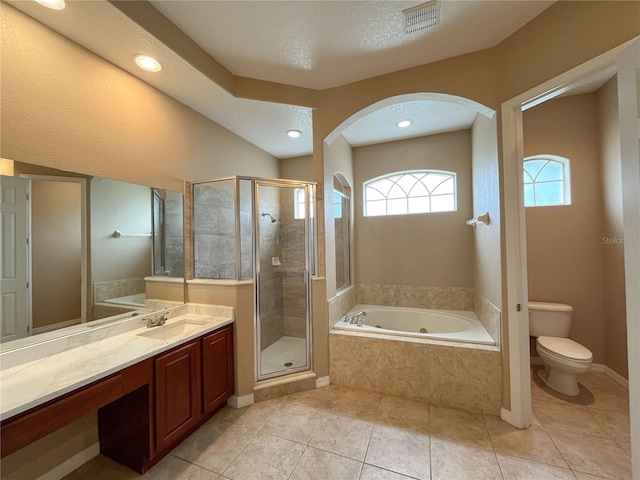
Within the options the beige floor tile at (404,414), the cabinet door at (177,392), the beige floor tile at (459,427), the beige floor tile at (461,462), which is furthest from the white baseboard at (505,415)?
the cabinet door at (177,392)

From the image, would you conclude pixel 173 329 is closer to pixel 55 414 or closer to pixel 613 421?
pixel 55 414

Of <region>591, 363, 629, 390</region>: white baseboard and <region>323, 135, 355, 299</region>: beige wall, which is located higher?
<region>323, 135, 355, 299</region>: beige wall

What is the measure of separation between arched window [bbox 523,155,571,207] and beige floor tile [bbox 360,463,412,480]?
9.19ft

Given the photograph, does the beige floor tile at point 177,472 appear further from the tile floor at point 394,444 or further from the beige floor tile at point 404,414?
the beige floor tile at point 404,414

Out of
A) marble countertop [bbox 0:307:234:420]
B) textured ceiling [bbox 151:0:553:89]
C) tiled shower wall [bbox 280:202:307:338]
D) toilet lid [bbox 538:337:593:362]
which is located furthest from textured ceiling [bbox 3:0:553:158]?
toilet lid [bbox 538:337:593:362]

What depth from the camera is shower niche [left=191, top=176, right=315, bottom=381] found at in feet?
7.31

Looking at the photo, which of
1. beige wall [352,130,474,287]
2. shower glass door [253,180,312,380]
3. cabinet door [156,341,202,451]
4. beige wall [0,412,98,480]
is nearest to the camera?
beige wall [0,412,98,480]

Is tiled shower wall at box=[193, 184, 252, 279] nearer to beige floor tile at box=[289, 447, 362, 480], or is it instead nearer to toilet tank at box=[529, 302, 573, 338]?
beige floor tile at box=[289, 447, 362, 480]

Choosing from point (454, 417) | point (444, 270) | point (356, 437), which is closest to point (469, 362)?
point (454, 417)

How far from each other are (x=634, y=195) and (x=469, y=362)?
1.49 m

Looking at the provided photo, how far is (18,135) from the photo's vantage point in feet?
4.29

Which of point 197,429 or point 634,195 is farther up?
point 634,195

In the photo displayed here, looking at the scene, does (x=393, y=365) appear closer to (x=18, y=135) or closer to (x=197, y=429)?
(x=197, y=429)

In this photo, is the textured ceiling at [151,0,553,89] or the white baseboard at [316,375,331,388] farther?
the white baseboard at [316,375,331,388]
